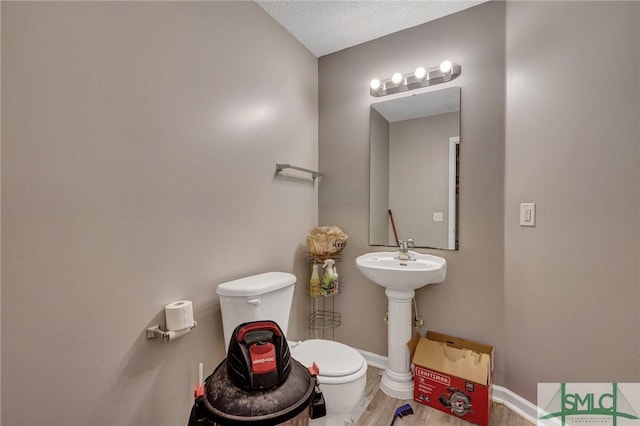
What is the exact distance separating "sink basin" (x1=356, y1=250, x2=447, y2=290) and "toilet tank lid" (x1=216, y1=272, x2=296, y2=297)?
0.51 metres

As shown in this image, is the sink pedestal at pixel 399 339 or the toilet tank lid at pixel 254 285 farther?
the sink pedestal at pixel 399 339

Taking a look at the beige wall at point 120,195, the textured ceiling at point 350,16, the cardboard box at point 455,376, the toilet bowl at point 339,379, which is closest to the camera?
the beige wall at point 120,195

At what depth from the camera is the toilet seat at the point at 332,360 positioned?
4.28 feet

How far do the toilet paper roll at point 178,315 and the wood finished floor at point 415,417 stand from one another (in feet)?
2.70

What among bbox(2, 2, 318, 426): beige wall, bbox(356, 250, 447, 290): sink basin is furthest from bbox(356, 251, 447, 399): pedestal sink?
bbox(2, 2, 318, 426): beige wall

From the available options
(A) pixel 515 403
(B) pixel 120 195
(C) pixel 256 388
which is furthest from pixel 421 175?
(B) pixel 120 195

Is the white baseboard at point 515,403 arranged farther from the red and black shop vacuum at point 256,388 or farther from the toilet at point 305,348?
the red and black shop vacuum at point 256,388

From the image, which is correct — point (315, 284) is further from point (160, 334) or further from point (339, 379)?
point (160, 334)

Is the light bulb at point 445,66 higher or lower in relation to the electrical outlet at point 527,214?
higher

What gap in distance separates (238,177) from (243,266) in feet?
1.71

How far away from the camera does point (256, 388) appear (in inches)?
36.9

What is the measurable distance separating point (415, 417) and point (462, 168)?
1.51 metres

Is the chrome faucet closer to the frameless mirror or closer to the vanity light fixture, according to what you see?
the frameless mirror

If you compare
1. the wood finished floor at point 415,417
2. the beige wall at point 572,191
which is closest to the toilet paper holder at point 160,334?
the wood finished floor at point 415,417
